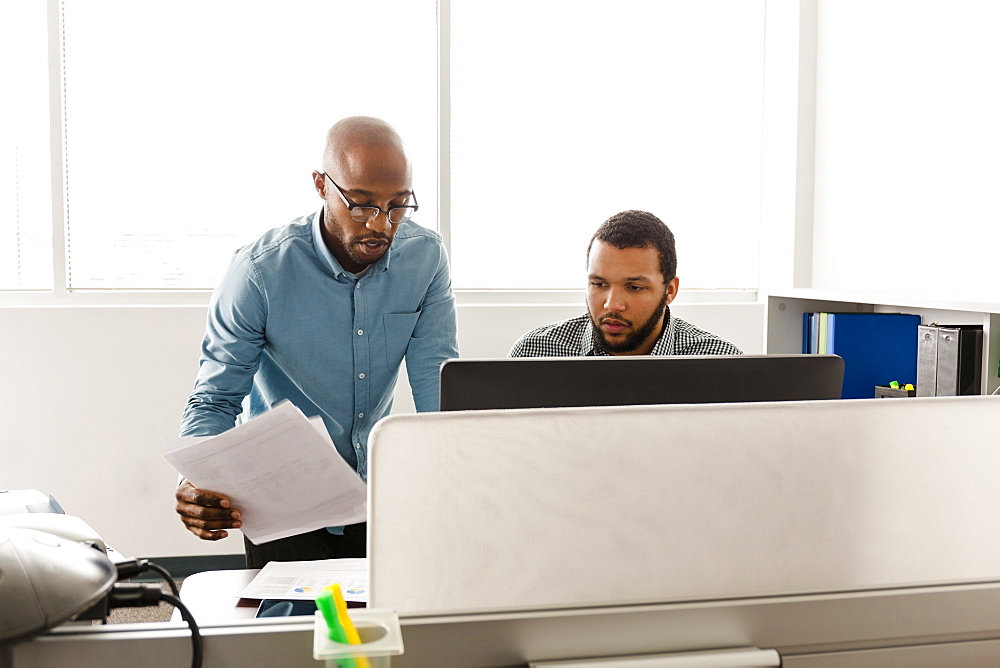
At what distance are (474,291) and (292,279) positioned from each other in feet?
5.86

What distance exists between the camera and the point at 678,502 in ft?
2.24

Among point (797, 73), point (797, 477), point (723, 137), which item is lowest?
point (797, 477)

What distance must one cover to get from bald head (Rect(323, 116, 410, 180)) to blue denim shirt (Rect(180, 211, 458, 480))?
0.58 feet

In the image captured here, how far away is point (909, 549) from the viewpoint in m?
0.72

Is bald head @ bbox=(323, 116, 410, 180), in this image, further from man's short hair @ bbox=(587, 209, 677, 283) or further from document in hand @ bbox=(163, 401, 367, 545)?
document in hand @ bbox=(163, 401, 367, 545)

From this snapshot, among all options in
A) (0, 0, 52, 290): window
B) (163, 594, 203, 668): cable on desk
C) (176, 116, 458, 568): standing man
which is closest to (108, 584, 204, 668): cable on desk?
(163, 594, 203, 668): cable on desk

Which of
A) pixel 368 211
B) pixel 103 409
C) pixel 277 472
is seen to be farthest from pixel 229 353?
pixel 103 409

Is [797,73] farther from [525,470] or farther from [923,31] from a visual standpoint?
[525,470]

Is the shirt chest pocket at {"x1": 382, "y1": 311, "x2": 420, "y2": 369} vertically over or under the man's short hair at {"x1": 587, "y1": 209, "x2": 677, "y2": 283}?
under

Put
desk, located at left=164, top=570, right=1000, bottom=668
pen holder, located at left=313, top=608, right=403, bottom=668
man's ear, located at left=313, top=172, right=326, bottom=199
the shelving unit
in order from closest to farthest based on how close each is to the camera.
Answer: pen holder, located at left=313, top=608, right=403, bottom=668 → desk, located at left=164, top=570, right=1000, bottom=668 → man's ear, located at left=313, top=172, right=326, bottom=199 → the shelving unit

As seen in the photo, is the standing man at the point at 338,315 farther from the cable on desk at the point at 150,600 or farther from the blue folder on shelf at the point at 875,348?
the blue folder on shelf at the point at 875,348

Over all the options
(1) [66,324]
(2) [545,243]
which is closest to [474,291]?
(2) [545,243]

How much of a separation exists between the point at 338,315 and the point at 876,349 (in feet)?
5.31

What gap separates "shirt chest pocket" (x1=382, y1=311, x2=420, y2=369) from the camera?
2008 mm
